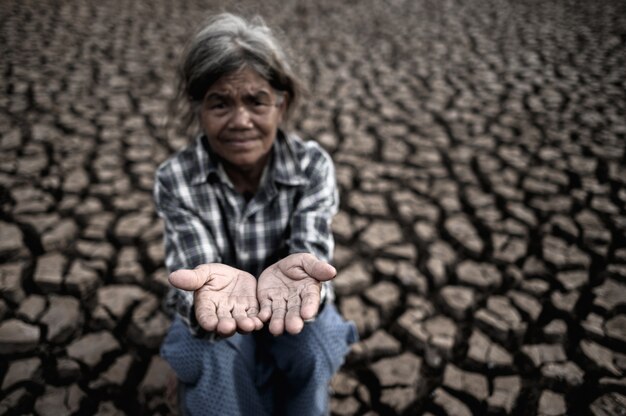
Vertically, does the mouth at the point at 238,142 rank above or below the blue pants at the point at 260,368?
above

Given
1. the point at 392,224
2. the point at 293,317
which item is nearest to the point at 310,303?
the point at 293,317

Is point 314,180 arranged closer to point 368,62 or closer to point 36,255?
point 36,255

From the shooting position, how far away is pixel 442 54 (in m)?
4.66

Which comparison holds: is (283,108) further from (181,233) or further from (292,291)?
(292,291)

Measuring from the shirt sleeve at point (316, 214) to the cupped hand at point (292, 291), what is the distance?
0.24 meters

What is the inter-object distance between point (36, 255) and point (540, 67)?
15.9ft

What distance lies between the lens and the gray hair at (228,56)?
1.23m

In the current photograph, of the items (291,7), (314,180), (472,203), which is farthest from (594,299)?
(291,7)

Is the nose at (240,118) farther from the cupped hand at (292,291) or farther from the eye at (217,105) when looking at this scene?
the cupped hand at (292,291)

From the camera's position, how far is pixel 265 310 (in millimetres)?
957

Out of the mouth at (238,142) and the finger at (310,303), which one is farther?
the mouth at (238,142)

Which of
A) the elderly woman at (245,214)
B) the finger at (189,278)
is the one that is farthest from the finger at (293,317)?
the finger at (189,278)

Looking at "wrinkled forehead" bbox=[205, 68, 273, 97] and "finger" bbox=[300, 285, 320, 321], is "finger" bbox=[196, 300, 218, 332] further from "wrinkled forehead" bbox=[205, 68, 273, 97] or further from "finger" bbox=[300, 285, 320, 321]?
"wrinkled forehead" bbox=[205, 68, 273, 97]

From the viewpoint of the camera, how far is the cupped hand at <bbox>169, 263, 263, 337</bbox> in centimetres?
A: 91
